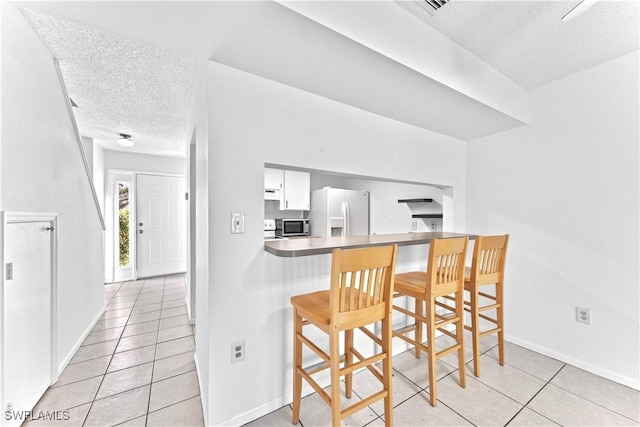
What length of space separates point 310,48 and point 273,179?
9.56ft

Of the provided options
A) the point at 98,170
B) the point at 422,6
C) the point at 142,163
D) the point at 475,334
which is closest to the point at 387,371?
the point at 475,334

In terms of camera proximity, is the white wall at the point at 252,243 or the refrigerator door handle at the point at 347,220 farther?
the refrigerator door handle at the point at 347,220

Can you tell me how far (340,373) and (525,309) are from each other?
2278 mm

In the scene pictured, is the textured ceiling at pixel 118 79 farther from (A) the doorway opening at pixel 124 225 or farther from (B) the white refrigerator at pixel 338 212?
(B) the white refrigerator at pixel 338 212

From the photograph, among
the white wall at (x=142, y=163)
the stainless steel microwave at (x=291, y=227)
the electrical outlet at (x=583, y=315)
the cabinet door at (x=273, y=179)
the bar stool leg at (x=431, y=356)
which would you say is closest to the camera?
the bar stool leg at (x=431, y=356)

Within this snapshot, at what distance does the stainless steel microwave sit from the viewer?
4355 mm

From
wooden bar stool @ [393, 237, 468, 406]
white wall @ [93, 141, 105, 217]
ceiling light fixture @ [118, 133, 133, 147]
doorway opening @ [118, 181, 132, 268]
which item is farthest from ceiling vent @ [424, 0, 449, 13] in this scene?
doorway opening @ [118, 181, 132, 268]

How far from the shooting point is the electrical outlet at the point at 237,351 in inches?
61.4

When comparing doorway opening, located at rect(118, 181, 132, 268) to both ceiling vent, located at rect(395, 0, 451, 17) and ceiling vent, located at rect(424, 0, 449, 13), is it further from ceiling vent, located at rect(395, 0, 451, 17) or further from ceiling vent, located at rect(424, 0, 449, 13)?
ceiling vent, located at rect(424, 0, 449, 13)

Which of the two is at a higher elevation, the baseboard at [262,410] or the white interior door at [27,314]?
the white interior door at [27,314]

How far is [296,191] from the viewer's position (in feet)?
14.4

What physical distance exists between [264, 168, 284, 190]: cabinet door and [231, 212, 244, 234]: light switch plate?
259 centimetres

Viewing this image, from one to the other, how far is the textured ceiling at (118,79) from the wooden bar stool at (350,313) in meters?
2.07

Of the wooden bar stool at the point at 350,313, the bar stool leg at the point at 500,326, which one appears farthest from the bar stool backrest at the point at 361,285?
the bar stool leg at the point at 500,326
